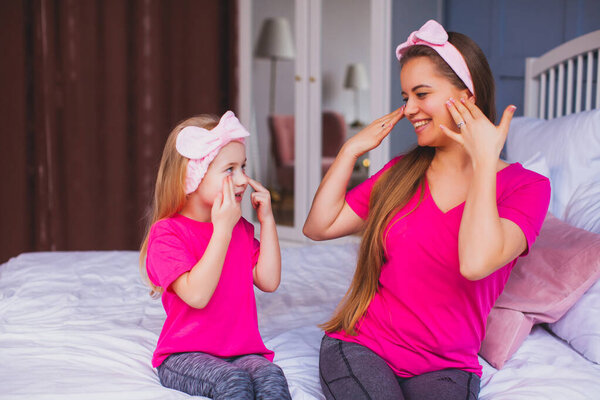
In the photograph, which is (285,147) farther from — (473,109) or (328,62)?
(473,109)

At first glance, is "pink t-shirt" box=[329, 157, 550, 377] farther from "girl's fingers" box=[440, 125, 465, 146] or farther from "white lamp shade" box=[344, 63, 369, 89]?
"white lamp shade" box=[344, 63, 369, 89]

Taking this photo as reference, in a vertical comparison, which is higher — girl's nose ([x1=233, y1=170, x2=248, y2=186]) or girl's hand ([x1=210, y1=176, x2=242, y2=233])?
girl's nose ([x1=233, y1=170, x2=248, y2=186])

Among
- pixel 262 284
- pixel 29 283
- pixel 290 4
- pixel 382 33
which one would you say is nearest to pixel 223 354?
pixel 262 284

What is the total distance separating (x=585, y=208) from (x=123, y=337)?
113 centimetres

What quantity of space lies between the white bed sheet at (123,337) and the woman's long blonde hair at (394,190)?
6.3 inches

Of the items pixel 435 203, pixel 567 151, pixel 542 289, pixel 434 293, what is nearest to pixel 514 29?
pixel 567 151

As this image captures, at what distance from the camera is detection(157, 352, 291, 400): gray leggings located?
96 cm

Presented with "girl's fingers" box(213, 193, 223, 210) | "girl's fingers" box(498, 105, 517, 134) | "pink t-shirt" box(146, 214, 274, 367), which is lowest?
"pink t-shirt" box(146, 214, 274, 367)

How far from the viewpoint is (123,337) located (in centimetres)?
131

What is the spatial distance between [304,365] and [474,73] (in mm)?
662

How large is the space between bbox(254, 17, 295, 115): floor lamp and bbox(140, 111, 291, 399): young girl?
229cm

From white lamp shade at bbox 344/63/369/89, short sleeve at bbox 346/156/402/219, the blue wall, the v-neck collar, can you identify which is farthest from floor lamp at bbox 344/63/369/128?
the v-neck collar

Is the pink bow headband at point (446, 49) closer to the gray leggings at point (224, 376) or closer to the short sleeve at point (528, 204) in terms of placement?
the short sleeve at point (528, 204)

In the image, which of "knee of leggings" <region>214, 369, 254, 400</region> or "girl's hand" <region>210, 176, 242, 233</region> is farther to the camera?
"girl's hand" <region>210, 176, 242, 233</region>
